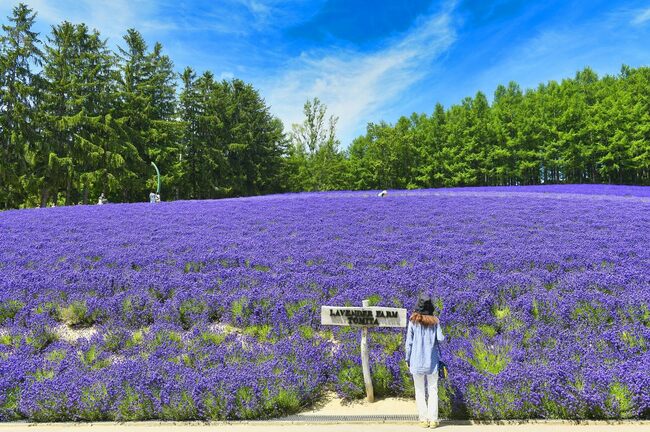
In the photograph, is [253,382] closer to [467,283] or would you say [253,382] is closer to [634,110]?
[467,283]

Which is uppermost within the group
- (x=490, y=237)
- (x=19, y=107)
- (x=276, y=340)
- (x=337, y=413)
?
(x=19, y=107)

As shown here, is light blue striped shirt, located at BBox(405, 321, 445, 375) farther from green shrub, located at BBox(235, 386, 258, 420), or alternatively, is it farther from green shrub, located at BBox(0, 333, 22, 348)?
green shrub, located at BBox(0, 333, 22, 348)

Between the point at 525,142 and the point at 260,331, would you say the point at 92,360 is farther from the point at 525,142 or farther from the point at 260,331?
the point at 525,142

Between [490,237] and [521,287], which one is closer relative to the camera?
[521,287]

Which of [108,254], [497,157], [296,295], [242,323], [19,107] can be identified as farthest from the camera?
[497,157]

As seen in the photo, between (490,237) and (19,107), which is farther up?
(19,107)

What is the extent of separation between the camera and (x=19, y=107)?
32.6 metres

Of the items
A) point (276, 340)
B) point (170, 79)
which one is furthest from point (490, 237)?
point (170, 79)

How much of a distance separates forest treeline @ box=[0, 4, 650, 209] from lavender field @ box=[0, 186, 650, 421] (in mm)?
28215

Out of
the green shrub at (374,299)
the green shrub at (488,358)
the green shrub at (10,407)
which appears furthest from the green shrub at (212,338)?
the green shrub at (488,358)

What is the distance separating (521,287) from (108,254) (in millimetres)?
9615

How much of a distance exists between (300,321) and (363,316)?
1.98 m

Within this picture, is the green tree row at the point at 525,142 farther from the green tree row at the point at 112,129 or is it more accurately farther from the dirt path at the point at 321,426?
the dirt path at the point at 321,426

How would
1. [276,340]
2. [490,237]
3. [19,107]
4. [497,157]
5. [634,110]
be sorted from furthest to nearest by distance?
[497,157]
[634,110]
[19,107]
[490,237]
[276,340]
